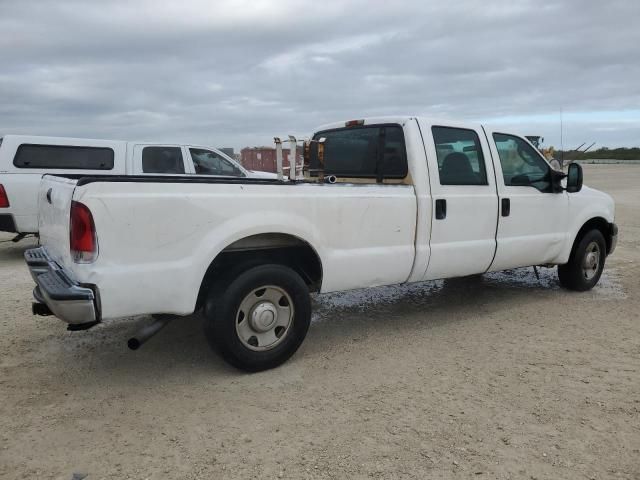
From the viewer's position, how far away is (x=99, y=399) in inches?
140

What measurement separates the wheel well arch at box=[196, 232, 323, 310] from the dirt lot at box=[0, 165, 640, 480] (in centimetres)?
64

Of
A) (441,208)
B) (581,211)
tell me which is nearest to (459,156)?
(441,208)

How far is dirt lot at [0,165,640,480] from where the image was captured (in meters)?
2.82

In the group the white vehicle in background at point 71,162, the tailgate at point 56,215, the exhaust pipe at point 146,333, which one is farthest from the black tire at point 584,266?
the white vehicle in background at point 71,162

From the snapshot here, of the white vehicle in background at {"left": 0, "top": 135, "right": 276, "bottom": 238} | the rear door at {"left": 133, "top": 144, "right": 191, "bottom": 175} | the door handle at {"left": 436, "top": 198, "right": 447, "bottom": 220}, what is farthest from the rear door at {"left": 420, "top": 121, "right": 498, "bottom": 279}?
the rear door at {"left": 133, "top": 144, "right": 191, "bottom": 175}

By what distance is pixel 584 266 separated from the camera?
6234 mm

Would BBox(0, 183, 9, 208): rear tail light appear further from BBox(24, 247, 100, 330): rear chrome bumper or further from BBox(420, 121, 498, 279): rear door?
BBox(420, 121, 498, 279): rear door

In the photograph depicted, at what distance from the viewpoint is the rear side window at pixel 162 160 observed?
9.76 meters

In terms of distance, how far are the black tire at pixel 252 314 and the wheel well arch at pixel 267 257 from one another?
0.49 ft

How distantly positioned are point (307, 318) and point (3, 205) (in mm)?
6594

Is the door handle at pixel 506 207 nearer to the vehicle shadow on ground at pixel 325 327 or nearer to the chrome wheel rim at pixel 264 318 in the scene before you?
the vehicle shadow on ground at pixel 325 327

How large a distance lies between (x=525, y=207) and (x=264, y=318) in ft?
10.0

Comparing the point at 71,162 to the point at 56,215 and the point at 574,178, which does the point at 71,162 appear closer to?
the point at 56,215

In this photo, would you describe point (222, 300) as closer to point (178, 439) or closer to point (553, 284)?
point (178, 439)
